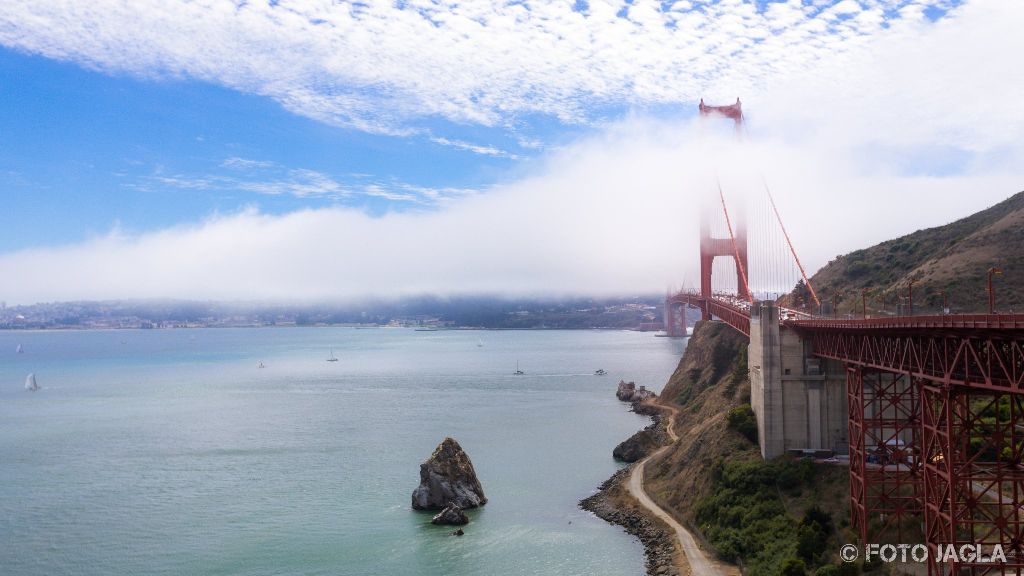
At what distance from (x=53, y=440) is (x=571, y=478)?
155ft

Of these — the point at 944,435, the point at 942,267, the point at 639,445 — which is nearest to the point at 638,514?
the point at 639,445

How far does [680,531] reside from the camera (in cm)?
3759

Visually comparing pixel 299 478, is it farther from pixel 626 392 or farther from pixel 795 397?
pixel 626 392

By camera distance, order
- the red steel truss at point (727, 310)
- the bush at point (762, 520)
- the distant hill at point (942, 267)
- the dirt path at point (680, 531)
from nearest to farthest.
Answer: the bush at point (762, 520)
the dirt path at point (680, 531)
the distant hill at point (942, 267)
the red steel truss at point (727, 310)

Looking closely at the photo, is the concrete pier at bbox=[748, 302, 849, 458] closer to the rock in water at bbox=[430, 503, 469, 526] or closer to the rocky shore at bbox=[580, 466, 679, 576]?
the rocky shore at bbox=[580, 466, 679, 576]

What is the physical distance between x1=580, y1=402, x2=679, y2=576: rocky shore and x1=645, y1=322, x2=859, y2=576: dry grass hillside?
1.45 metres

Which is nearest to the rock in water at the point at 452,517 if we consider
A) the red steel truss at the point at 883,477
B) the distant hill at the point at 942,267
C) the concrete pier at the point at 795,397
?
the concrete pier at the point at 795,397

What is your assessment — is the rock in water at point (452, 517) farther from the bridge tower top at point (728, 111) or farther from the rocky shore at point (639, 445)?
the bridge tower top at point (728, 111)

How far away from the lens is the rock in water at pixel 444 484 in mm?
44062

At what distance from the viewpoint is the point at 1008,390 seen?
18484 millimetres

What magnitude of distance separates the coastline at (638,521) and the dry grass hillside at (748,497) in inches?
52.3

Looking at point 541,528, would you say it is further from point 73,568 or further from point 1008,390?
point 1008,390

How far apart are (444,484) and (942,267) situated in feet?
112

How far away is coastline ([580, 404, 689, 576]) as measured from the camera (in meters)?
33.9
